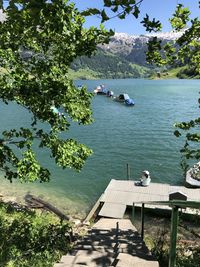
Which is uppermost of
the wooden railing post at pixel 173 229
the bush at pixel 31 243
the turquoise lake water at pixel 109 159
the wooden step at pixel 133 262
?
the wooden railing post at pixel 173 229

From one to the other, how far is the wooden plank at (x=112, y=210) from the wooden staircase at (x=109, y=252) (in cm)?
703

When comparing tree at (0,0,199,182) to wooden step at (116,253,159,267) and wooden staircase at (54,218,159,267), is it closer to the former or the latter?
wooden staircase at (54,218,159,267)

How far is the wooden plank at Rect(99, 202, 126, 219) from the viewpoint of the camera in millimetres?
19841

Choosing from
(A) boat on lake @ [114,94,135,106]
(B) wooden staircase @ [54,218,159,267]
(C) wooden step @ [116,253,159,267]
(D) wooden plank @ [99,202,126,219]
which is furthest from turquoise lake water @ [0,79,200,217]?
(A) boat on lake @ [114,94,135,106]

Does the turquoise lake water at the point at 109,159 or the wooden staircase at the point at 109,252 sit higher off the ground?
the wooden staircase at the point at 109,252

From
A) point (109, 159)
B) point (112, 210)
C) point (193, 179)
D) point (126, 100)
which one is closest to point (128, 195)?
point (112, 210)

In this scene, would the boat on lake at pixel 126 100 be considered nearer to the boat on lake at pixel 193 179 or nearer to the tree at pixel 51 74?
the boat on lake at pixel 193 179

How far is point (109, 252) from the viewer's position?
8.98 metres

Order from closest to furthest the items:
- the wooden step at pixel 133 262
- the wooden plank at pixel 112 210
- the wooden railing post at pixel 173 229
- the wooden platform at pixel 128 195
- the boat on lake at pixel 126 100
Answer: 1. the wooden railing post at pixel 173 229
2. the wooden step at pixel 133 262
3. the wooden plank at pixel 112 210
4. the wooden platform at pixel 128 195
5. the boat on lake at pixel 126 100

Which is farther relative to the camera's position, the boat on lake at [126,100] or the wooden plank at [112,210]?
the boat on lake at [126,100]

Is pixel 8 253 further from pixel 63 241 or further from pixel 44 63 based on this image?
pixel 44 63

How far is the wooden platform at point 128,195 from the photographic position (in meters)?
20.5

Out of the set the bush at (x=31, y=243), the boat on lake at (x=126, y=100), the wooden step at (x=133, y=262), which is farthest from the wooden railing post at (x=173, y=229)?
the boat on lake at (x=126, y=100)

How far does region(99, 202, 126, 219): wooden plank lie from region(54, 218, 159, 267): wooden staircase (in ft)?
23.1
